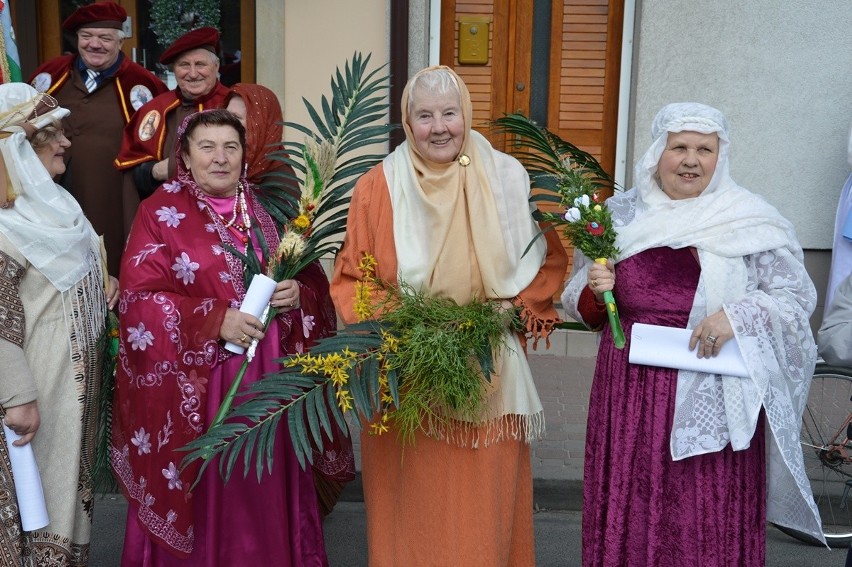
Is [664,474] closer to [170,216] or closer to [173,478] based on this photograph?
[173,478]

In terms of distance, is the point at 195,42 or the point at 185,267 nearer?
the point at 185,267

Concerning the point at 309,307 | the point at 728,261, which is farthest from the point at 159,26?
the point at 728,261

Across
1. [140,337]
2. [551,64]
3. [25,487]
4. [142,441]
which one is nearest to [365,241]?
[140,337]

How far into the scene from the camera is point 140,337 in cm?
320

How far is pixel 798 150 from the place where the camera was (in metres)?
6.70

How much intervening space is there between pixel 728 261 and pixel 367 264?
3.85 ft

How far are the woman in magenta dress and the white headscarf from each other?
189mm

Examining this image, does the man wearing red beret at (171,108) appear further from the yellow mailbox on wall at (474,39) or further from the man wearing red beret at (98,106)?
the yellow mailbox on wall at (474,39)

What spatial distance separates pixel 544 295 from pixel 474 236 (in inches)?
12.6

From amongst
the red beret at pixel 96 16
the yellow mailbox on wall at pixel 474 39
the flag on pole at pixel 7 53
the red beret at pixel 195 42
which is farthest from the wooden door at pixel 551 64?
the flag on pole at pixel 7 53

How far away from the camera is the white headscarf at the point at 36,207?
3023 mm

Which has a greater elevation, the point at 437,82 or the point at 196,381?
the point at 437,82

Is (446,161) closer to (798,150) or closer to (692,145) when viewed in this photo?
(692,145)

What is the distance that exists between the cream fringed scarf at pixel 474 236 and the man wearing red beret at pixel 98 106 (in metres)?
2.31
